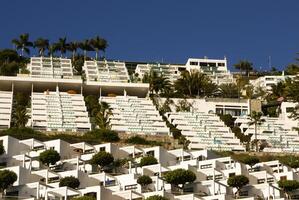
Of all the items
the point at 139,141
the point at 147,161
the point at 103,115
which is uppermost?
the point at 103,115

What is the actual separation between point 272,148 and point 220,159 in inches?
913

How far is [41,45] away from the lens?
6467 inches

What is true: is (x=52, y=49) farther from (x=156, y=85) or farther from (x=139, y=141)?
(x=139, y=141)

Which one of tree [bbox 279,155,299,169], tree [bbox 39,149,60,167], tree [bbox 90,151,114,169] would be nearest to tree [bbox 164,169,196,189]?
tree [bbox 90,151,114,169]

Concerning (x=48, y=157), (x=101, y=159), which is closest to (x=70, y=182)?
(x=48, y=157)

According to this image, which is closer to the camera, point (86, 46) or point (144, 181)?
point (144, 181)

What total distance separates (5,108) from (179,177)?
45209 millimetres

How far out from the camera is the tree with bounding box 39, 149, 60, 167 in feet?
229

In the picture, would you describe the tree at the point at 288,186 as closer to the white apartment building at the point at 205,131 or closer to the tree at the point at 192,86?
the white apartment building at the point at 205,131

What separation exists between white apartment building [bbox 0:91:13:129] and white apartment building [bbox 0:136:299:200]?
941 inches

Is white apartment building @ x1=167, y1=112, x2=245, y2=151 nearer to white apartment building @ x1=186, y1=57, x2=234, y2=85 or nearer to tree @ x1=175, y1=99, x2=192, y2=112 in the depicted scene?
tree @ x1=175, y1=99, x2=192, y2=112

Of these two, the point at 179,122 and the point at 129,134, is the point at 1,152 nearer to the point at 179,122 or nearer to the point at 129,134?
the point at 129,134

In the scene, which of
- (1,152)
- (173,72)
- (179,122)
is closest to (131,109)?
(179,122)

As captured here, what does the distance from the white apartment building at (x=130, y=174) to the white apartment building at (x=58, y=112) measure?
2020 centimetres
